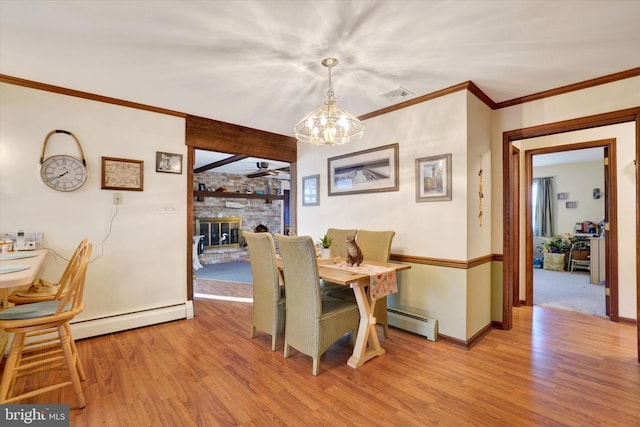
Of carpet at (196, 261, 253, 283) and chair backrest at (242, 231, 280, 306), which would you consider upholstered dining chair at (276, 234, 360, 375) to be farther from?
carpet at (196, 261, 253, 283)

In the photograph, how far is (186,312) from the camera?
340 cm

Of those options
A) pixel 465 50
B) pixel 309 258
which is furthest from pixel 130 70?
pixel 465 50

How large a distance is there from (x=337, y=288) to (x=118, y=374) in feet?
6.31

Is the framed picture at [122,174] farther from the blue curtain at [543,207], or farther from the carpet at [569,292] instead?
the blue curtain at [543,207]

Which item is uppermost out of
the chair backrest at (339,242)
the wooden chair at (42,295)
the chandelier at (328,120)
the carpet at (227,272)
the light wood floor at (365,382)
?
the chandelier at (328,120)

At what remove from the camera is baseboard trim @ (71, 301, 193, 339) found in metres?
2.82

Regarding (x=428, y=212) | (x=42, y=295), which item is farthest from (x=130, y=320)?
(x=428, y=212)

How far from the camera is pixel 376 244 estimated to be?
302 centimetres

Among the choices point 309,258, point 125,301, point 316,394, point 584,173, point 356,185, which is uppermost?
point 584,173

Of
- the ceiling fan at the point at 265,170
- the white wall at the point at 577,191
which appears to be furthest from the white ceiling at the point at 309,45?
the white wall at the point at 577,191

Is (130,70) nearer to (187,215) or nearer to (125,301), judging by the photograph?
(187,215)

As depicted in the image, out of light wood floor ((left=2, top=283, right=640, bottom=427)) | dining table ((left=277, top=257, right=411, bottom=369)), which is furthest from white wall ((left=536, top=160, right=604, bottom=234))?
dining table ((left=277, top=257, right=411, bottom=369))

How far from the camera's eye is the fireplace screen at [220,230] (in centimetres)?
738

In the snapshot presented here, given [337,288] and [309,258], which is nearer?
[309,258]
